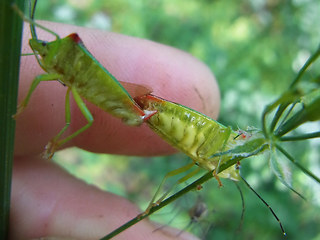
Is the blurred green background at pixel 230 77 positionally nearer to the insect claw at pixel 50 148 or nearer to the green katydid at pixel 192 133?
the green katydid at pixel 192 133

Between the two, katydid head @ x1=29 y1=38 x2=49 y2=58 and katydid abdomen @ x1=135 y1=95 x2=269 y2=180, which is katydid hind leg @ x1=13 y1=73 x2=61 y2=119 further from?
katydid abdomen @ x1=135 y1=95 x2=269 y2=180

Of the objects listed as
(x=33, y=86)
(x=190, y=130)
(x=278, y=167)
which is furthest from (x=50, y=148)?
(x=278, y=167)

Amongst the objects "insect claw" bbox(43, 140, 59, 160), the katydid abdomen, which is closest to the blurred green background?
the katydid abdomen

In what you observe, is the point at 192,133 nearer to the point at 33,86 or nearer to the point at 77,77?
the point at 77,77

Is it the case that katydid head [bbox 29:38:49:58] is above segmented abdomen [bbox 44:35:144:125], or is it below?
above

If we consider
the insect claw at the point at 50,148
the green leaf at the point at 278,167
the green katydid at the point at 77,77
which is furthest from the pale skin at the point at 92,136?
the green leaf at the point at 278,167
